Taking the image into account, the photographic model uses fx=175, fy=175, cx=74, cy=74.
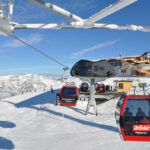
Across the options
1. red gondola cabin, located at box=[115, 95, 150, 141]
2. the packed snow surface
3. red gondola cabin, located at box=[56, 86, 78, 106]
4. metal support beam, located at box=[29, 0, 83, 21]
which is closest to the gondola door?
red gondola cabin, located at box=[56, 86, 78, 106]

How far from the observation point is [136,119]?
6.60 metres

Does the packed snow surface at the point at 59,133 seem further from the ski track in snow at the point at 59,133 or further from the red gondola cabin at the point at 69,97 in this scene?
the red gondola cabin at the point at 69,97

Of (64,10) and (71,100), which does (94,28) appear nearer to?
(64,10)

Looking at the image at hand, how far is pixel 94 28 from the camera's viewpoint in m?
4.74

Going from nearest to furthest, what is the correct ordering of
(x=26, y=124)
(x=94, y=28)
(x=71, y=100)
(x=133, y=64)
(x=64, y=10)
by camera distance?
(x=64, y=10)
(x=94, y=28)
(x=26, y=124)
(x=71, y=100)
(x=133, y=64)

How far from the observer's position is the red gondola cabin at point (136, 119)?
652 cm

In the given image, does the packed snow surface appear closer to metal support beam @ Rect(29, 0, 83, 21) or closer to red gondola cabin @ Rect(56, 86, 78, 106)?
red gondola cabin @ Rect(56, 86, 78, 106)

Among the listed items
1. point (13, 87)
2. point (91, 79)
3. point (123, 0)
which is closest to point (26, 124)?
point (91, 79)

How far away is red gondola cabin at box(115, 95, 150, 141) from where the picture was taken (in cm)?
652

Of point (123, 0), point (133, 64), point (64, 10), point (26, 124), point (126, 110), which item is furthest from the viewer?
point (133, 64)

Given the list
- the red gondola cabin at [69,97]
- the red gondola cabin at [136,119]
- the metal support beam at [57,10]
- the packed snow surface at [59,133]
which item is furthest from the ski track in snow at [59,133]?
the metal support beam at [57,10]

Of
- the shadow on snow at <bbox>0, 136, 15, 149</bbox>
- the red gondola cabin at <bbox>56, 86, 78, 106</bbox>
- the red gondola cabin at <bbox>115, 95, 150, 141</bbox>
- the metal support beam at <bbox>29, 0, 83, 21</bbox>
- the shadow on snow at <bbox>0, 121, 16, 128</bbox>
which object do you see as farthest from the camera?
the red gondola cabin at <bbox>56, 86, 78, 106</bbox>

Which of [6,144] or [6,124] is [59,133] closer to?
[6,144]

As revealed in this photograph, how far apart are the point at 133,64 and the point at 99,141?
38.2 m
